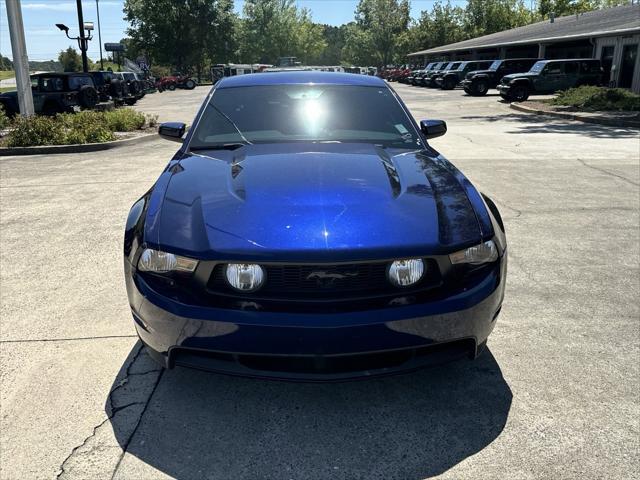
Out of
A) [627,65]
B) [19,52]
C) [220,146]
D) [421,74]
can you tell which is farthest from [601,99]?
[421,74]

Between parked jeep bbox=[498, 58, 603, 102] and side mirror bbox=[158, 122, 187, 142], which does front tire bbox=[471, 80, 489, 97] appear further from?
side mirror bbox=[158, 122, 187, 142]

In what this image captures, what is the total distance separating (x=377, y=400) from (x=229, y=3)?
247 ft

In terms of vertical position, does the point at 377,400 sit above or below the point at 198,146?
below

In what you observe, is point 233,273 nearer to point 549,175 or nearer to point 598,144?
point 549,175

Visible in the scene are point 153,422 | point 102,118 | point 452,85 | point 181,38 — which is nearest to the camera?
point 153,422

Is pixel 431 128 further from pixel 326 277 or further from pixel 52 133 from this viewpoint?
pixel 52 133

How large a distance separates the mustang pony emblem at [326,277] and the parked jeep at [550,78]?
82.9 feet

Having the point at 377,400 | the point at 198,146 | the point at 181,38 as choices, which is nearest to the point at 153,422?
the point at 377,400

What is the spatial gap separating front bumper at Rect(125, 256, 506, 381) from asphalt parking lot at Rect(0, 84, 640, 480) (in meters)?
0.35

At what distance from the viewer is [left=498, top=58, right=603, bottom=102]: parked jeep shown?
995 inches

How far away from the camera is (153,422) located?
8.54ft

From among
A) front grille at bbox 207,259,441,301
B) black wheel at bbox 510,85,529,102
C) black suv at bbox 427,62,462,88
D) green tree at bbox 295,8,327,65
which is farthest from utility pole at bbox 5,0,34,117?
green tree at bbox 295,8,327,65

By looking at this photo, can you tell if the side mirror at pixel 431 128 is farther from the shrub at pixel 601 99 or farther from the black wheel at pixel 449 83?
the black wheel at pixel 449 83

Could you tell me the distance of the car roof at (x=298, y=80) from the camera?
14.1 ft
